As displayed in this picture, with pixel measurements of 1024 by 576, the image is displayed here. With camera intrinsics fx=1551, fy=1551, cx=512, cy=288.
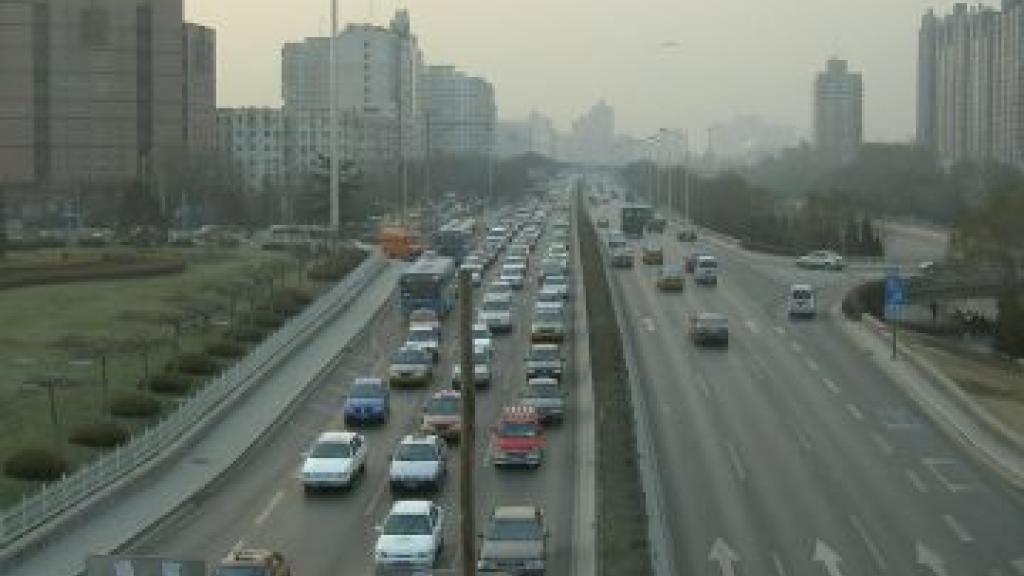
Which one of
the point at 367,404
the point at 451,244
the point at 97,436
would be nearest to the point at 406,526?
the point at 97,436

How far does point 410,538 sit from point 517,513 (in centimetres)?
183

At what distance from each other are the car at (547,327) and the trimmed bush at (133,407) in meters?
18.9

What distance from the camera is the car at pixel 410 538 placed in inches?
967

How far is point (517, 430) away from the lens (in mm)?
33938

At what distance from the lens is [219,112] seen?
176000 millimetres

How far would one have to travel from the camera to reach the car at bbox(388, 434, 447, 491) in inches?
1222

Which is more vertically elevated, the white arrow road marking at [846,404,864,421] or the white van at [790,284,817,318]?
the white van at [790,284,817,318]

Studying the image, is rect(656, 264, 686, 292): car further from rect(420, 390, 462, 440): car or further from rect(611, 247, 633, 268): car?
rect(420, 390, 462, 440): car

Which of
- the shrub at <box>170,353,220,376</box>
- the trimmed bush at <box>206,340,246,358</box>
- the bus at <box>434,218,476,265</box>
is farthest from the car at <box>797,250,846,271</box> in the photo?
the shrub at <box>170,353,220,376</box>

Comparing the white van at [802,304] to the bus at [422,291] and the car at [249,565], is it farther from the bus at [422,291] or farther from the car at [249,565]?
the car at [249,565]

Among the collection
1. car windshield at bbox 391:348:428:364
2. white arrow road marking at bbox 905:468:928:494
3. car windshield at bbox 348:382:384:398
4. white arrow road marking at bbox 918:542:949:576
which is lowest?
white arrow road marking at bbox 918:542:949:576

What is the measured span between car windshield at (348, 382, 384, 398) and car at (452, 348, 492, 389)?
13.4ft

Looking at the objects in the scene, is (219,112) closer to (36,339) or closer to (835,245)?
(835,245)

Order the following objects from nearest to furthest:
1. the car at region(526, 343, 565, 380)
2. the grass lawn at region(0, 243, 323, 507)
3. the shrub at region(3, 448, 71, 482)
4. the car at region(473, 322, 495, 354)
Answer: the shrub at region(3, 448, 71, 482), the grass lawn at region(0, 243, 323, 507), the car at region(526, 343, 565, 380), the car at region(473, 322, 495, 354)
